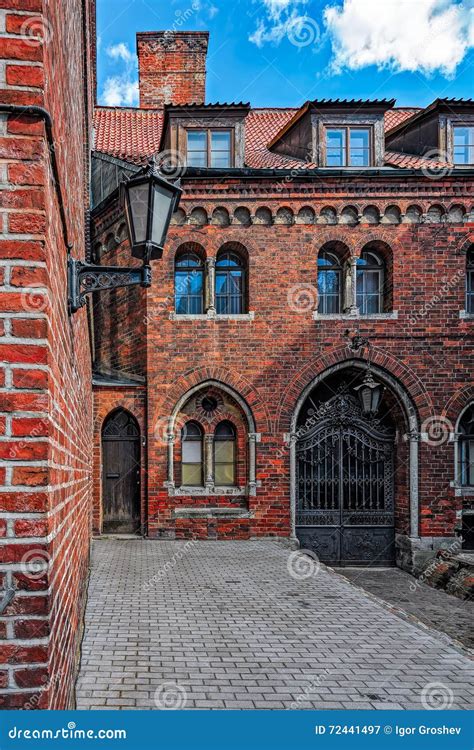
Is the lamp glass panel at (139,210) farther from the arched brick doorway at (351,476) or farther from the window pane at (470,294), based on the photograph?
the window pane at (470,294)

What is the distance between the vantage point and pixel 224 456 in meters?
13.4

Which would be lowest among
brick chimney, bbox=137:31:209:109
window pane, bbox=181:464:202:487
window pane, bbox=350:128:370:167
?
window pane, bbox=181:464:202:487

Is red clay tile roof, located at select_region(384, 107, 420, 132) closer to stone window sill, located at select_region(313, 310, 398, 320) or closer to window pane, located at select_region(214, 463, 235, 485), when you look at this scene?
stone window sill, located at select_region(313, 310, 398, 320)

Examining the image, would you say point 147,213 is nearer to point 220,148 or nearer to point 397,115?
point 220,148

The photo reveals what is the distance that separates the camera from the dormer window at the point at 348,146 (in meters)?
13.8

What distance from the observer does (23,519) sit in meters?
1.97

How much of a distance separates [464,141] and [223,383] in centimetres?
754

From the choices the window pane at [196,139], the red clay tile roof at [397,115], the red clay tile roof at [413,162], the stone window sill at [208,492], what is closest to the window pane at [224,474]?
the stone window sill at [208,492]

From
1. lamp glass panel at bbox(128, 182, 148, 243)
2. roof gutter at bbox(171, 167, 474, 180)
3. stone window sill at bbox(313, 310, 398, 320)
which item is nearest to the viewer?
lamp glass panel at bbox(128, 182, 148, 243)

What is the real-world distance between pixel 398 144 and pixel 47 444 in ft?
50.3

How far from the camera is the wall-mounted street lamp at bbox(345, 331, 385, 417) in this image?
41.4 ft

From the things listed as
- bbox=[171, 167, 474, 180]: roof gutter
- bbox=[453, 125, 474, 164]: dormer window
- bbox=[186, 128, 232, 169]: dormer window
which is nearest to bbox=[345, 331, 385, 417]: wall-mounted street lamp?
bbox=[171, 167, 474, 180]: roof gutter

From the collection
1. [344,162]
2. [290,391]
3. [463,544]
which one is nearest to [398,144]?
[344,162]

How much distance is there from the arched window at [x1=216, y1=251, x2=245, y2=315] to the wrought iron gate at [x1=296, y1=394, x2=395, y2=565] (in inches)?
113
